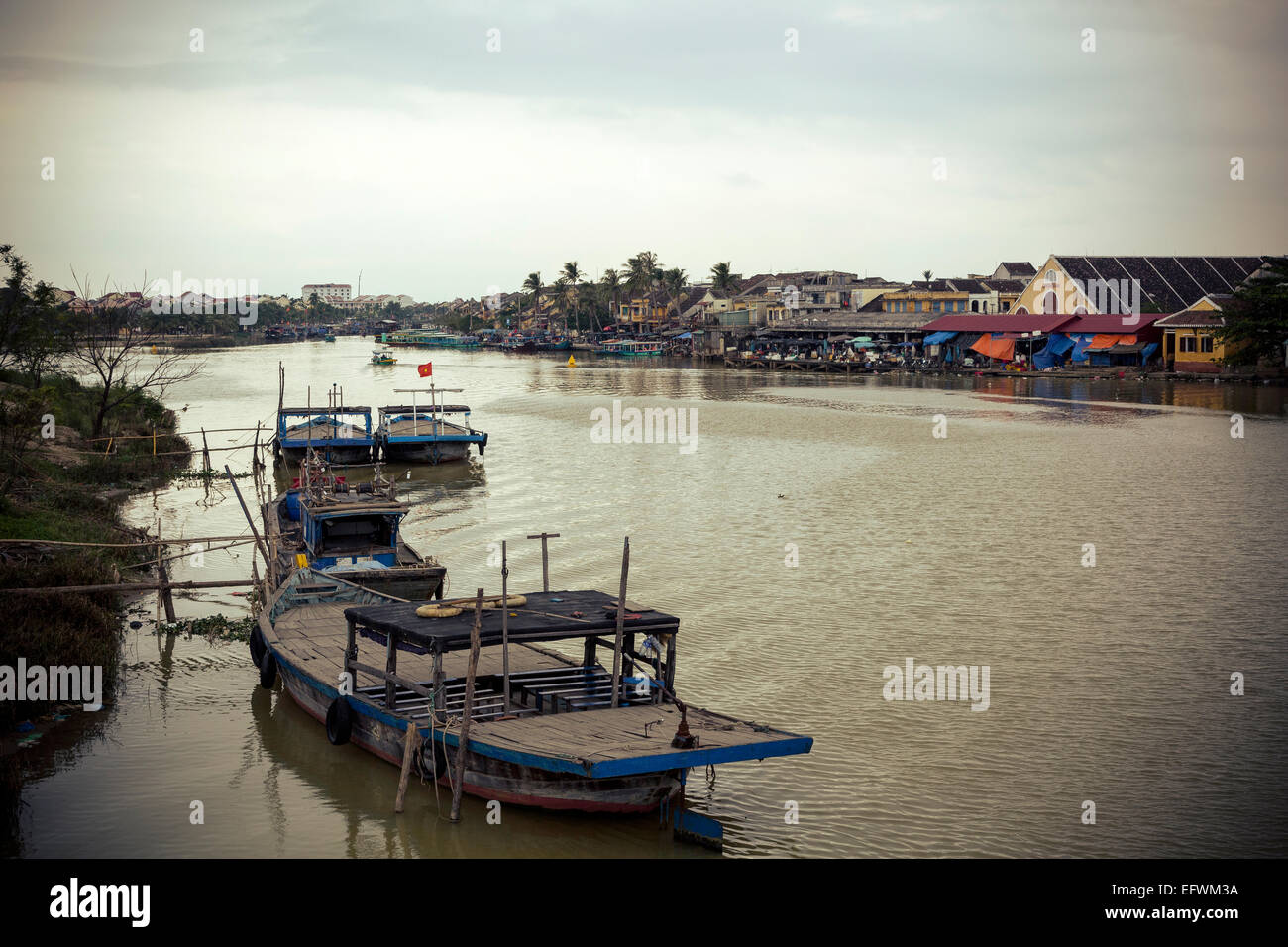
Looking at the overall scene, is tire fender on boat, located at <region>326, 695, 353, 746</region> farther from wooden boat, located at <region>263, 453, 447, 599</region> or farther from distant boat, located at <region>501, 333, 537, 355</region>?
distant boat, located at <region>501, 333, 537, 355</region>

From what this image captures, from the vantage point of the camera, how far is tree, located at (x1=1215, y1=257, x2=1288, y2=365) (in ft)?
210

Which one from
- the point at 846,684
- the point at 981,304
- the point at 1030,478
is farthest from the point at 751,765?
the point at 981,304

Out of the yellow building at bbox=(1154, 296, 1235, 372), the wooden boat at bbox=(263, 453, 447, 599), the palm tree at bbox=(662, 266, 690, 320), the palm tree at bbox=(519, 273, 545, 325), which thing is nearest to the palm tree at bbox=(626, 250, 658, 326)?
the palm tree at bbox=(662, 266, 690, 320)

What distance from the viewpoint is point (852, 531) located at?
29000mm

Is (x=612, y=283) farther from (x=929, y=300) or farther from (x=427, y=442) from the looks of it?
(x=427, y=442)

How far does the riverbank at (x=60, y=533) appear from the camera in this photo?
50.6ft

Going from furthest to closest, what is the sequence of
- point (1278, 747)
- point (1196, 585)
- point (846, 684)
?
point (1196, 585) < point (846, 684) < point (1278, 747)

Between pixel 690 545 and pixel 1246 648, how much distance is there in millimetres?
12200

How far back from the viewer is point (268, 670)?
1638cm

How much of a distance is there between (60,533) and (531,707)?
13.3 m

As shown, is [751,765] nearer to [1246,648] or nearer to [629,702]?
[629,702]

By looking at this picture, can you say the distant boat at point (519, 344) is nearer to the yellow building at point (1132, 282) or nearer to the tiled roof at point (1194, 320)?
the yellow building at point (1132, 282)

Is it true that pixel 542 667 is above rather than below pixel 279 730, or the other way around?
above

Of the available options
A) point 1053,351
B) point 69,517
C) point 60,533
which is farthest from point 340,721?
point 1053,351
